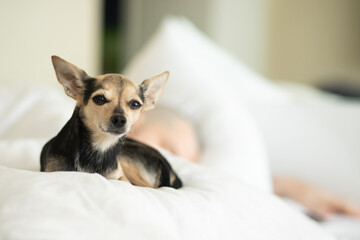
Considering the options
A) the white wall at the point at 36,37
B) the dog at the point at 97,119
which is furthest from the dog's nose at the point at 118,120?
the white wall at the point at 36,37

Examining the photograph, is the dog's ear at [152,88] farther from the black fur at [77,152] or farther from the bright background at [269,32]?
the bright background at [269,32]

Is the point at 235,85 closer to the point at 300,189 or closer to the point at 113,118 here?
the point at 300,189

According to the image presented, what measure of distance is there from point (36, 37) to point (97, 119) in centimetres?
86

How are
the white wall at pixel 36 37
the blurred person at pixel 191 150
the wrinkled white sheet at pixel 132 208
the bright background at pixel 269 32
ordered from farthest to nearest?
the bright background at pixel 269 32
the white wall at pixel 36 37
the blurred person at pixel 191 150
the wrinkled white sheet at pixel 132 208

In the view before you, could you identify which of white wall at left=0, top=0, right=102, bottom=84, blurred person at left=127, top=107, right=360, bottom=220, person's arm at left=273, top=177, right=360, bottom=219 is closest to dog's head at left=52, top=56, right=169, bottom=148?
blurred person at left=127, top=107, right=360, bottom=220

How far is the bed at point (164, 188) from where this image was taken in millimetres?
456

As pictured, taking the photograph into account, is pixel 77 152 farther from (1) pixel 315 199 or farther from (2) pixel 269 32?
(2) pixel 269 32

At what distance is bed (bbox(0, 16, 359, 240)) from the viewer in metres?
0.46

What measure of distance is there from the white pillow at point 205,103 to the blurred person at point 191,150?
48 mm

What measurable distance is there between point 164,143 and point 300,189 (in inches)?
20.1

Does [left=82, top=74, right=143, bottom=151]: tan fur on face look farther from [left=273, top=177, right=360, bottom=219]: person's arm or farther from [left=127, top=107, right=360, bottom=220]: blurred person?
[left=273, top=177, right=360, bottom=219]: person's arm

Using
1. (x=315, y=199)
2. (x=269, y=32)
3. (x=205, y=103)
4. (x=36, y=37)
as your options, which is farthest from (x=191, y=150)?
(x=269, y=32)

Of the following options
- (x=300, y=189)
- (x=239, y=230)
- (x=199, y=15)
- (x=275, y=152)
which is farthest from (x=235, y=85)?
(x=199, y=15)

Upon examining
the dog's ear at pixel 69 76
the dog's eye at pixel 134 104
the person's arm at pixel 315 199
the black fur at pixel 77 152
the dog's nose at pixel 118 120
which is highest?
the dog's ear at pixel 69 76
